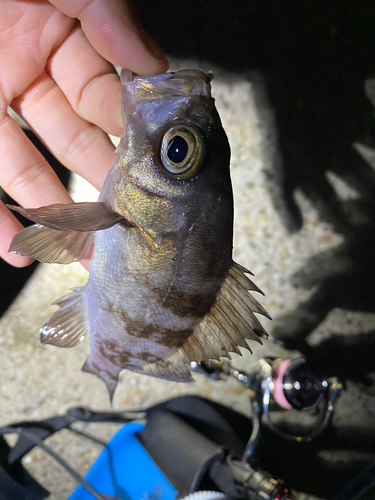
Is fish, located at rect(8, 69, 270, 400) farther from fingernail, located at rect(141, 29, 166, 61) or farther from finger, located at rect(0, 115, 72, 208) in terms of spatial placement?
finger, located at rect(0, 115, 72, 208)

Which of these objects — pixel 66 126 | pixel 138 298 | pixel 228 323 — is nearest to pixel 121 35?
pixel 66 126

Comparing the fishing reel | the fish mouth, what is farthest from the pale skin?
the fishing reel

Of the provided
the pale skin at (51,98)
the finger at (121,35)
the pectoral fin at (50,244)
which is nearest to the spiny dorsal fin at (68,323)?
the pectoral fin at (50,244)

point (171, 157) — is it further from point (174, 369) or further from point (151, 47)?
Answer: point (174, 369)

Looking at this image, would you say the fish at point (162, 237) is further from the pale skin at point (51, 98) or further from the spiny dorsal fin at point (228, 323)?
the pale skin at point (51, 98)

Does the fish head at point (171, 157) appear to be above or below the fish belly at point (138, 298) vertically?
above

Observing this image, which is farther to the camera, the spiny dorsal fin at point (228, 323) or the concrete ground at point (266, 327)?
the concrete ground at point (266, 327)

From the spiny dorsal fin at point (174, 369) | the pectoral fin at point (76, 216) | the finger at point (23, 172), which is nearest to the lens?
the pectoral fin at point (76, 216)
